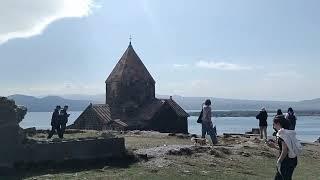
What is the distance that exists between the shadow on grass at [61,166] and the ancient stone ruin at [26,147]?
125 millimetres

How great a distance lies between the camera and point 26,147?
50.0ft

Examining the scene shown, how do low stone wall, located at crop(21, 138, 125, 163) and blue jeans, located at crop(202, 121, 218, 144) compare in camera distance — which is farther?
blue jeans, located at crop(202, 121, 218, 144)

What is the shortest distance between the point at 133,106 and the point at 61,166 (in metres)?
33.8

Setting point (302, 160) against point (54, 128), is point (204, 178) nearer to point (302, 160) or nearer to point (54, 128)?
point (302, 160)

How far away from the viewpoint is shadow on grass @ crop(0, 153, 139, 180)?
14.7 m

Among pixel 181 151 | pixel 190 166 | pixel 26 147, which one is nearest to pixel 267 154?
pixel 181 151

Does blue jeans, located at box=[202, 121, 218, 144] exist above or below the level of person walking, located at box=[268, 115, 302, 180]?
above

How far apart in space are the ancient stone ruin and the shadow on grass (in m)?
0.13

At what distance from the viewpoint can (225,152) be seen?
20.3m

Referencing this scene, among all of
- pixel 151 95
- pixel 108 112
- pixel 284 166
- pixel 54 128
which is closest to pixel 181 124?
pixel 151 95

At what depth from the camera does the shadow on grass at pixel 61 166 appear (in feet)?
48.3

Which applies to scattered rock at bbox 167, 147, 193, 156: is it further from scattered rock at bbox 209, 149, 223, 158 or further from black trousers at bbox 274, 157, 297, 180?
black trousers at bbox 274, 157, 297, 180

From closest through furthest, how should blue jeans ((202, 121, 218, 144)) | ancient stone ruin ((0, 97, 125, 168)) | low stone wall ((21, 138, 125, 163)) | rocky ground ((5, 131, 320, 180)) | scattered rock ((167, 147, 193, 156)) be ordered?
1. rocky ground ((5, 131, 320, 180))
2. ancient stone ruin ((0, 97, 125, 168))
3. low stone wall ((21, 138, 125, 163))
4. scattered rock ((167, 147, 193, 156))
5. blue jeans ((202, 121, 218, 144))

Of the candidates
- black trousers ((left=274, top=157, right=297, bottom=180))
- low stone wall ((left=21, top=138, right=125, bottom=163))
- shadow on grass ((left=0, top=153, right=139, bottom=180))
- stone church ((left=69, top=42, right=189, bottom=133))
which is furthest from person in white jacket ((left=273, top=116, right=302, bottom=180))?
stone church ((left=69, top=42, right=189, bottom=133))
